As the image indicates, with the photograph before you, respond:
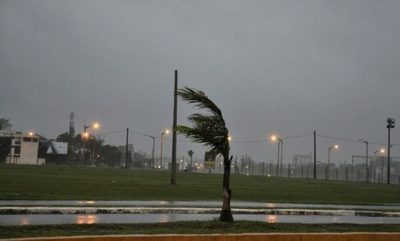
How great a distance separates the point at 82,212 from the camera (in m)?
15.7

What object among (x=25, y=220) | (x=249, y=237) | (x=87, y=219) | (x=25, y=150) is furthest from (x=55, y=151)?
(x=249, y=237)

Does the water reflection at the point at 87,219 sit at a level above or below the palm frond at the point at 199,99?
below

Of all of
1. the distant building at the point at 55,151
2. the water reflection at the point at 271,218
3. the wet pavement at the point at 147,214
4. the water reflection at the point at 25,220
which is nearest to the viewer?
the water reflection at the point at 25,220

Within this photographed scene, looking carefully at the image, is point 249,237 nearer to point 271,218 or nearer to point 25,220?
point 25,220

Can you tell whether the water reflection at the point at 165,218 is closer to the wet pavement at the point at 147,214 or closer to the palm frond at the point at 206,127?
the wet pavement at the point at 147,214

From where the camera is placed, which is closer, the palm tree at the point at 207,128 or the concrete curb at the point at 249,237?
the concrete curb at the point at 249,237

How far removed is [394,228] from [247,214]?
516cm

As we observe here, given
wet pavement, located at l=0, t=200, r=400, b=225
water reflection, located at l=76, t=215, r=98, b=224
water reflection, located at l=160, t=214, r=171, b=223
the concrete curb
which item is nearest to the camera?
the concrete curb

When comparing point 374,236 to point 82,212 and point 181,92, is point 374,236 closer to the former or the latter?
point 181,92

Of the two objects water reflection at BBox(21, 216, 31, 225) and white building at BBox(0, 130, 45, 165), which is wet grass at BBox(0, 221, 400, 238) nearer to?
water reflection at BBox(21, 216, 31, 225)

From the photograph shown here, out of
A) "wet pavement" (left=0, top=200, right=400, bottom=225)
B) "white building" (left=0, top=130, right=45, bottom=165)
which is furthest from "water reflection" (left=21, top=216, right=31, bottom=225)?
"white building" (left=0, top=130, right=45, bottom=165)

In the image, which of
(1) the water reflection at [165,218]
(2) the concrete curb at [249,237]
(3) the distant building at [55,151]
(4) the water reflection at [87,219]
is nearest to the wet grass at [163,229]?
(2) the concrete curb at [249,237]

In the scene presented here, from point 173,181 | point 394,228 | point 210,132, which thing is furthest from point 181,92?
point 173,181

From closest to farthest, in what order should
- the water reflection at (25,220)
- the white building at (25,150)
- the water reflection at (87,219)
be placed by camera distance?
the water reflection at (25,220) < the water reflection at (87,219) < the white building at (25,150)
